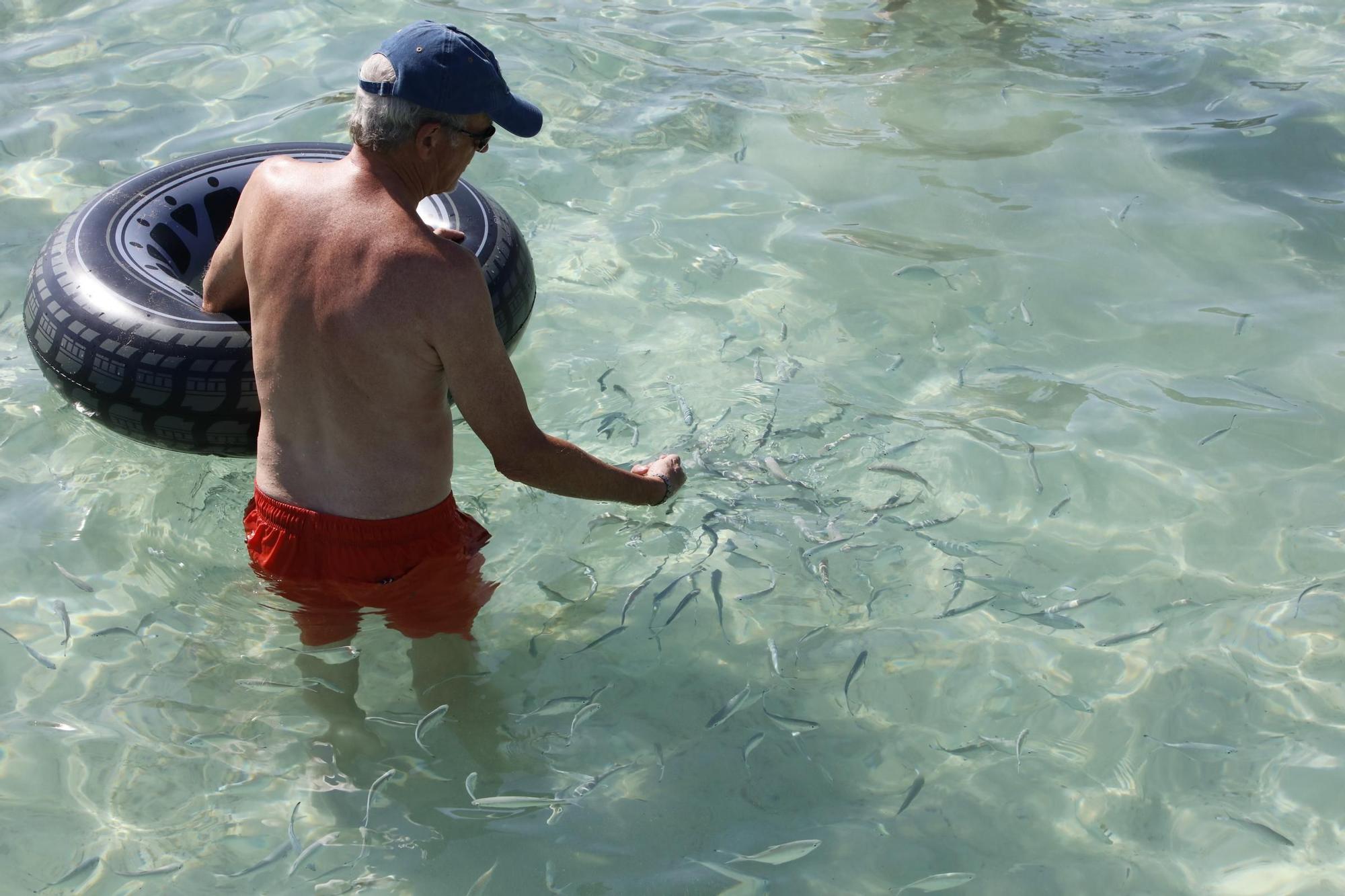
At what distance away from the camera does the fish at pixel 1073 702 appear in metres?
3.67

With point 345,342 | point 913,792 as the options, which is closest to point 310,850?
point 345,342

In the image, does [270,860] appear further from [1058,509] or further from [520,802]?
[1058,509]

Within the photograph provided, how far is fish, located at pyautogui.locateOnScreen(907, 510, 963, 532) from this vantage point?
434 cm

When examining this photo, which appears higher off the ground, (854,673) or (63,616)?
(63,616)

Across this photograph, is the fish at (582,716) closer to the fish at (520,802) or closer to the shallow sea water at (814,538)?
the shallow sea water at (814,538)

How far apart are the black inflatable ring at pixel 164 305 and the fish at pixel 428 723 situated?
3.38ft

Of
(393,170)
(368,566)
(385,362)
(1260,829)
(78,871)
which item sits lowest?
(1260,829)

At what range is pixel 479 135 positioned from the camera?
3033 mm

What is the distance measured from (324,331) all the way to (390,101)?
0.59 metres

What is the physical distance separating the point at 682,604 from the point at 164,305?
1.95 metres

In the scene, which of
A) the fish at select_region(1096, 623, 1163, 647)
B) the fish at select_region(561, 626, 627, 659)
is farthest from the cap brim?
the fish at select_region(1096, 623, 1163, 647)

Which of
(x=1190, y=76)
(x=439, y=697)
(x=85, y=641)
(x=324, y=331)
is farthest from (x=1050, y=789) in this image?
(x=1190, y=76)

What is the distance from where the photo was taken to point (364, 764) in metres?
3.53

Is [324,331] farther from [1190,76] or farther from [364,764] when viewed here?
[1190,76]
